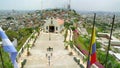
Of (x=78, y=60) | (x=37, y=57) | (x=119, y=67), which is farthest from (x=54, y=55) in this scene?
(x=119, y=67)

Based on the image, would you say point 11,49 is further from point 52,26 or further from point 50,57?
point 52,26

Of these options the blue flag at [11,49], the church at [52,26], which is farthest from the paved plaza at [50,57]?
the blue flag at [11,49]

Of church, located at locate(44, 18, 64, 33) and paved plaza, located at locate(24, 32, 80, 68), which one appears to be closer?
paved plaza, located at locate(24, 32, 80, 68)

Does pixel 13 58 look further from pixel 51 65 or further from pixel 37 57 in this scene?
pixel 37 57

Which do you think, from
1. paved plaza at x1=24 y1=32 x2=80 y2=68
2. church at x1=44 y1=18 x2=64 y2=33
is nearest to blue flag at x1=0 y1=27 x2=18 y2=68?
paved plaza at x1=24 y1=32 x2=80 y2=68

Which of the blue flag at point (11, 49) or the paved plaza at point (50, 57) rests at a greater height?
the blue flag at point (11, 49)

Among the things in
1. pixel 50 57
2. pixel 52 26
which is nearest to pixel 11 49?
pixel 50 57

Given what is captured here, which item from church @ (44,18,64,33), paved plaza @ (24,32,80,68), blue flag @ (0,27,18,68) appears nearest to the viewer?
blue flag @ (0,27,18,68)

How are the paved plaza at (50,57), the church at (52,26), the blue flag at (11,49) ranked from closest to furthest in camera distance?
the blue flag at (11,49)
the paved plaza at (50,57)
the church at (52,26)

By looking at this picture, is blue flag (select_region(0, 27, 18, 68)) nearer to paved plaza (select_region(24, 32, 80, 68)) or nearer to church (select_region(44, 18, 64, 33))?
paved plaza (select_region(24, 32, 80, 68))

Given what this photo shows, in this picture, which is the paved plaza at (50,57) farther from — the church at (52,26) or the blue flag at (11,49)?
the blue flag at (11,49)

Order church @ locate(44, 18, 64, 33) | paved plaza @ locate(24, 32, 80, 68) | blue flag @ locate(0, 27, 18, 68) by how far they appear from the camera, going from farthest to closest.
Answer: church @ locate(44, 18, 64, 33), paved plaza @ locate(24, 32, 80, 68), blue flag @ locate(0, 27, 18, 68)
